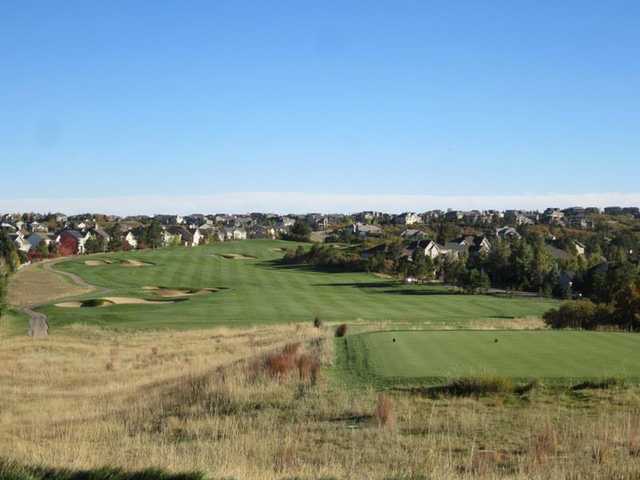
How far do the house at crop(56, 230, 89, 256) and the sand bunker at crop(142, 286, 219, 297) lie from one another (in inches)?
2293

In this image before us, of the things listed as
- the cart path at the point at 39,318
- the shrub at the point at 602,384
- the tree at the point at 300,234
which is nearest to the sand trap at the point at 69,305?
the cart path at the point at 39,318

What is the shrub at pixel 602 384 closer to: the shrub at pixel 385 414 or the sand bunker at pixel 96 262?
the shrub at pixel 385 414

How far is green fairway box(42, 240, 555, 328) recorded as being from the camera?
42.3 meters

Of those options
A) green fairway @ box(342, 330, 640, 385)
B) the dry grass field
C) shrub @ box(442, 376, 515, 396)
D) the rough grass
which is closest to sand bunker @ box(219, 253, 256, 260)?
green fairway @ box(342, 330, 640, 385)

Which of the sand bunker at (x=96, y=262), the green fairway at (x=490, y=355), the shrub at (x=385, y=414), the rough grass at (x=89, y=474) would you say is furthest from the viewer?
the sand bunker at (x=96, y=262)

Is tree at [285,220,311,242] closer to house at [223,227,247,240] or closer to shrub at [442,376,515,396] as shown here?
house at [223,227,247,240]

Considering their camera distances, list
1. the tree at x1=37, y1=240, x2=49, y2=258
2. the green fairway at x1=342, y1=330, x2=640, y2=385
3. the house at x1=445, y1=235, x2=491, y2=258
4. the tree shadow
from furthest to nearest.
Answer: the tree at x1=37, y1=240, x2=49, y2=258
the house at x1=445, y1=235, x2=491, y2=258
the tree shadow
the green fairway at x1=342, y1=330, x2=640, y2=385

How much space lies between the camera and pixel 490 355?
17.4 m

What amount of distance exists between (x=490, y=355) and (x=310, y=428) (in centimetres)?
724

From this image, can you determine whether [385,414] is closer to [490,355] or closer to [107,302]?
[490,355]

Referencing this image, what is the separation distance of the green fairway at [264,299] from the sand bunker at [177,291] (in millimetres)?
1035

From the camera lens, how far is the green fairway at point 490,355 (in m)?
15.0

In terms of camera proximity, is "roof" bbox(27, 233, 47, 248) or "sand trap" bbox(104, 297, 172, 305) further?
"roof" bbox(27, 233, 47, 248)

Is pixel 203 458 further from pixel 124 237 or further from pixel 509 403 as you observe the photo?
pixel 124 237
